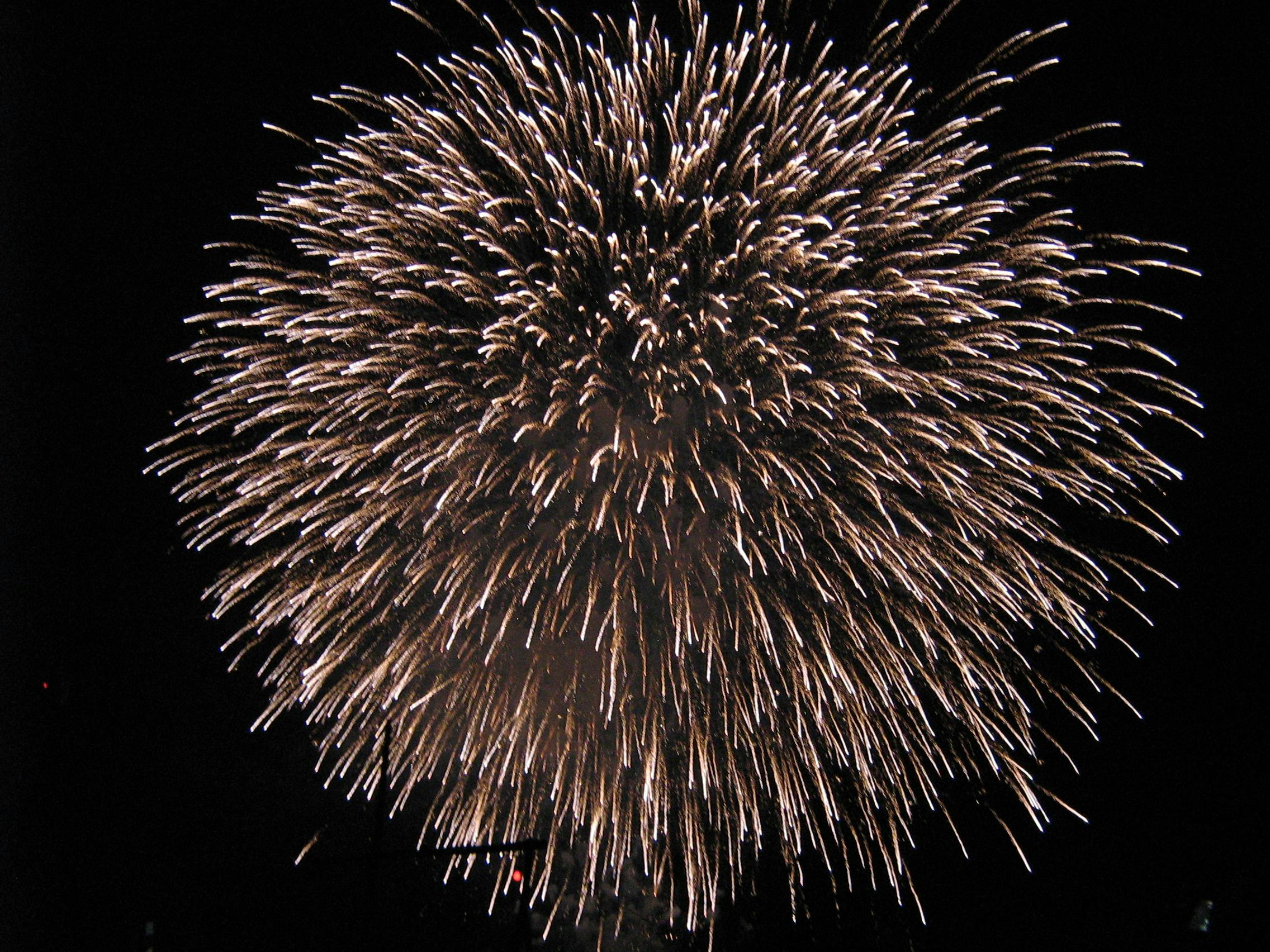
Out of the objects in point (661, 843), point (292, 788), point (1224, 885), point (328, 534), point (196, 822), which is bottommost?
point (196, 822)

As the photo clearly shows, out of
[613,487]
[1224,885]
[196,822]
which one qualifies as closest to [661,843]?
[613,487]

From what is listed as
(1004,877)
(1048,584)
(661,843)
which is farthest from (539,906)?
(1048,584)

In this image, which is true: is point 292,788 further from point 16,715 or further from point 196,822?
point 16,715

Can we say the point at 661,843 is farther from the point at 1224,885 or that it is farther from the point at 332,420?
the point at 1224,885

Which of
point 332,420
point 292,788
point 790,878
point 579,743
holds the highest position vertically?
point 332,420

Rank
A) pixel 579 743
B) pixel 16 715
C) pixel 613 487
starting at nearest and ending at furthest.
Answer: pixel 16 715 < pixel 613 487 < pixel 579 743

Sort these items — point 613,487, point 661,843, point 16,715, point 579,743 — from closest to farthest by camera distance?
point 16,715 < point 613,487 < point 579,743 < point 661,843

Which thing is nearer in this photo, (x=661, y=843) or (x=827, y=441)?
(x=827, y=441)

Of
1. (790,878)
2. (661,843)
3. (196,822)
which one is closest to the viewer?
(661,843)

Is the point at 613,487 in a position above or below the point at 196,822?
above
